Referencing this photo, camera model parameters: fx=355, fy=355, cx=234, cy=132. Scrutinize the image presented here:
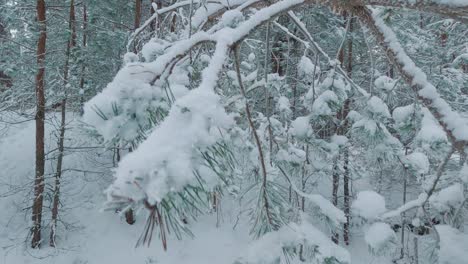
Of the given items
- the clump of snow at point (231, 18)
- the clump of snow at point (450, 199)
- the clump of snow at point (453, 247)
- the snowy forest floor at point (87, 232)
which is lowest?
the snowy forest floor at point (87, 232)

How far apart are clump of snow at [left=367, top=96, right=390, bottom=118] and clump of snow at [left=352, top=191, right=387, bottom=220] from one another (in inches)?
34.9

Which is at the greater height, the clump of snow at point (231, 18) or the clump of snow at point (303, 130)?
the clump of snow at point (231, 18)

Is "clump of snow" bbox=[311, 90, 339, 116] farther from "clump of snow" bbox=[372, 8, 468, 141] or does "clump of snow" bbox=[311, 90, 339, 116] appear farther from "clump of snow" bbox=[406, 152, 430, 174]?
"clump of snow" bbox=[372, 8, 468, 141]

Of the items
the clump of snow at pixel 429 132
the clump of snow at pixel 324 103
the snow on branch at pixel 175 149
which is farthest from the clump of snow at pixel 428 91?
the clump of snow at pixel 324 103

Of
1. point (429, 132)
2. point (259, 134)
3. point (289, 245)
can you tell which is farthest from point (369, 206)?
point (259, 134)

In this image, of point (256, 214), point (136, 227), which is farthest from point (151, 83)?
point (136, 227)

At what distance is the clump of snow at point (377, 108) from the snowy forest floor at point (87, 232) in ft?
20.2

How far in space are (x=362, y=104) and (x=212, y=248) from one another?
25.1 ft

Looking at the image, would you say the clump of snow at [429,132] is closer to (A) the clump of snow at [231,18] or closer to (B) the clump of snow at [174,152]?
(A) the clump of snow at [231,18]

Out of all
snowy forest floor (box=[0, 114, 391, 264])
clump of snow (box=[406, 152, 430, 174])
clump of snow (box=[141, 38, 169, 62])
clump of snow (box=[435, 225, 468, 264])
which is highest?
clump of snow (box=[141, 38, 169, 62])

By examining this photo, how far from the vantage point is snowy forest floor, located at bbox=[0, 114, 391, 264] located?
8.51m

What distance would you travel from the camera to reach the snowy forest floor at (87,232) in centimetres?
851

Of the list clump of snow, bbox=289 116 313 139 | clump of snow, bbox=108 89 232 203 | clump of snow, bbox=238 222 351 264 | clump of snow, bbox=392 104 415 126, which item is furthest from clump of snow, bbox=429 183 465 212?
→ clump of snow, bbox=108 89 232 203

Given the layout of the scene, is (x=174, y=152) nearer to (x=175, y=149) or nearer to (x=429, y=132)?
(x=175, y=149)
